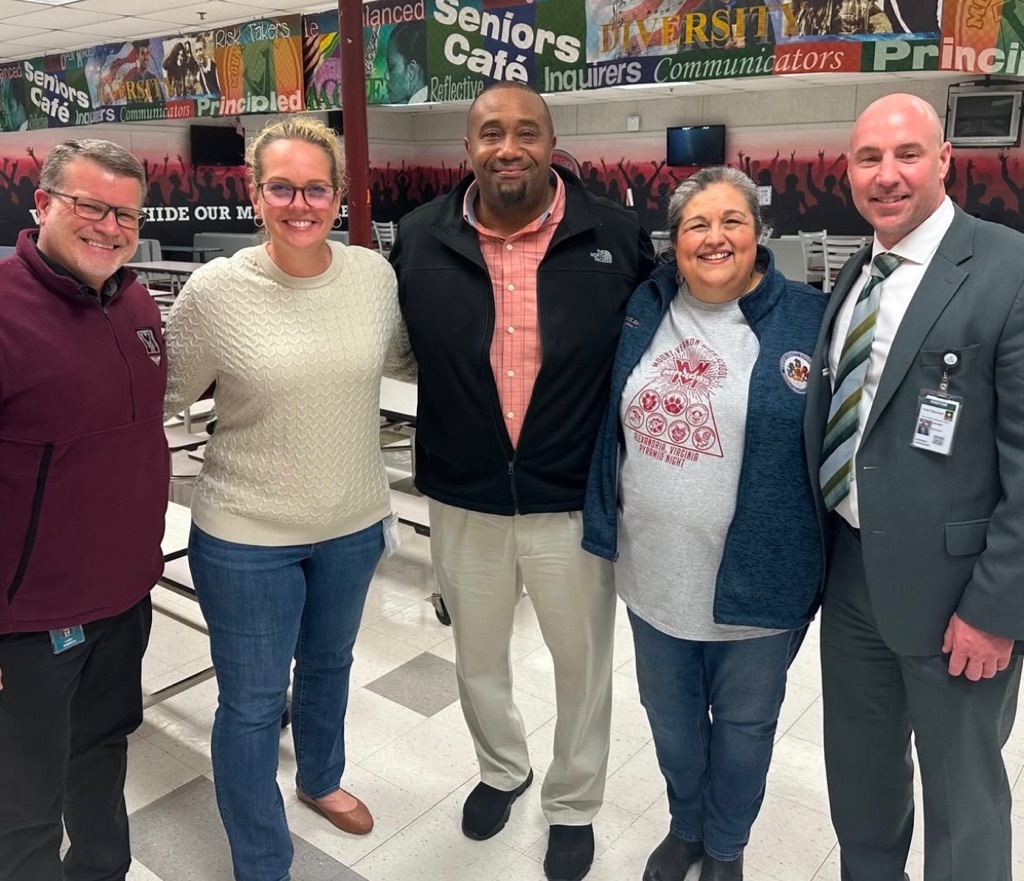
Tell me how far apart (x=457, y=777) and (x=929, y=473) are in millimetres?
1473

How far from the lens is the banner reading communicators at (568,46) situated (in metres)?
3.68

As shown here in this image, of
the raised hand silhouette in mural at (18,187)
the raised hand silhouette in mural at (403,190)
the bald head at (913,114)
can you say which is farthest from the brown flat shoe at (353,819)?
the raised hand silhouette in mural at (403,190)

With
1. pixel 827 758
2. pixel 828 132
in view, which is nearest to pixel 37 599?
pixel 827 758

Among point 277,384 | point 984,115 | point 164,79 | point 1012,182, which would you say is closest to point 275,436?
point 277,384

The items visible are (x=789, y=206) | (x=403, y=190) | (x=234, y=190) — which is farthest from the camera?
(x=403, y=190)

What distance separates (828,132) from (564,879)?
10277 mm

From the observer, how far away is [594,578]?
1935 millimetres

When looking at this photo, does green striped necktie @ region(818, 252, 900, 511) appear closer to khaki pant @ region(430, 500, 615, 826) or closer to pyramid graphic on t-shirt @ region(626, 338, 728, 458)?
pyramid graphic on t-shirt @ region(626, 338, 728, 458)

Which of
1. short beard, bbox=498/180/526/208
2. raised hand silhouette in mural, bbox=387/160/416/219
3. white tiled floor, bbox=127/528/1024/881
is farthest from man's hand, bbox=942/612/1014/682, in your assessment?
raised hand silhouette in mural, bbox=387/160/416/219

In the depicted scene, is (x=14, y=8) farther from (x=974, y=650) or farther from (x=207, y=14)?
(x=974, y=650)

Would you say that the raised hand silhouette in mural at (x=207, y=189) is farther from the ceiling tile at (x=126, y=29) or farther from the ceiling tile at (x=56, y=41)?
the ceiling tile at (x=126, y=29)

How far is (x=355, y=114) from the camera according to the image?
365 centimetres

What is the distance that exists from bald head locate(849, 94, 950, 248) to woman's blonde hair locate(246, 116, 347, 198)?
3.15ft

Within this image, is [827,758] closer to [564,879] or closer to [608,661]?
[608,661]
